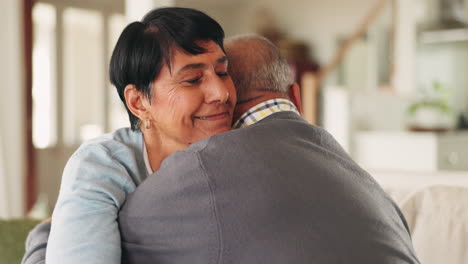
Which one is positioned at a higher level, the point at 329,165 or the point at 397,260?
the point at 329,165

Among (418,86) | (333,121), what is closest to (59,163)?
(333,121)

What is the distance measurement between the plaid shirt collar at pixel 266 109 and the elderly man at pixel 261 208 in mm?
98

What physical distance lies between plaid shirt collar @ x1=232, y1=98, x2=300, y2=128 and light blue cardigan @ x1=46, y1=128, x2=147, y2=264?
257mm

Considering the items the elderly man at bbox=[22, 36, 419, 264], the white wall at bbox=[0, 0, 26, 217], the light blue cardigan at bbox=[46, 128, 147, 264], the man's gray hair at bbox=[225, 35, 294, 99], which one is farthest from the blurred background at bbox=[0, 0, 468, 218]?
the light blue cardigan at bbox=[46, 128, 147, 264]

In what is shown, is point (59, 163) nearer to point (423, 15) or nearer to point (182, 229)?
point (423, 15)

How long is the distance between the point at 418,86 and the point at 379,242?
17.4 feet

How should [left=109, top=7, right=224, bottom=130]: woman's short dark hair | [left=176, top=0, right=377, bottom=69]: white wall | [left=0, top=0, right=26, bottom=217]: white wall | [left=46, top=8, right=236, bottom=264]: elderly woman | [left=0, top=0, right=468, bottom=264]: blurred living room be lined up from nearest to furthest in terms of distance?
[left=46, top=8, right=236, bottom=264]: elderly woman < [left=109, top=7, right=224, bottom=130]: woman's short dark hair < [left=0, top=0, right=468, bottom=264]: blurred living room < [left=0, top=0, right=26, bottom=217]: white wall < [left=176, top=0, right=377, bottom=69]: white wall

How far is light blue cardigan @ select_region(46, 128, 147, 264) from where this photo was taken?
103 centimetres

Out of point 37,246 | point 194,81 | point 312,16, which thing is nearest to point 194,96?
point 194,81

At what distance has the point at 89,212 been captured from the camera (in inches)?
41.2

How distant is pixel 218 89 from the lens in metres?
1.16

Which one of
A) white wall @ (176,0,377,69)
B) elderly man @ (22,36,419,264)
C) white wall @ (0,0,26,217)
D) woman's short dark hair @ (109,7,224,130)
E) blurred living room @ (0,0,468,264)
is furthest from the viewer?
white wall @ (176,0,377,69)

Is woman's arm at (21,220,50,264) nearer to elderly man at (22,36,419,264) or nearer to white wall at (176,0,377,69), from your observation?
elderly man at (22,36,419,264)

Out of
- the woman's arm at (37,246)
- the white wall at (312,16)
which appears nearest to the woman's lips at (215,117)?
the woman's arm at (37,246)
